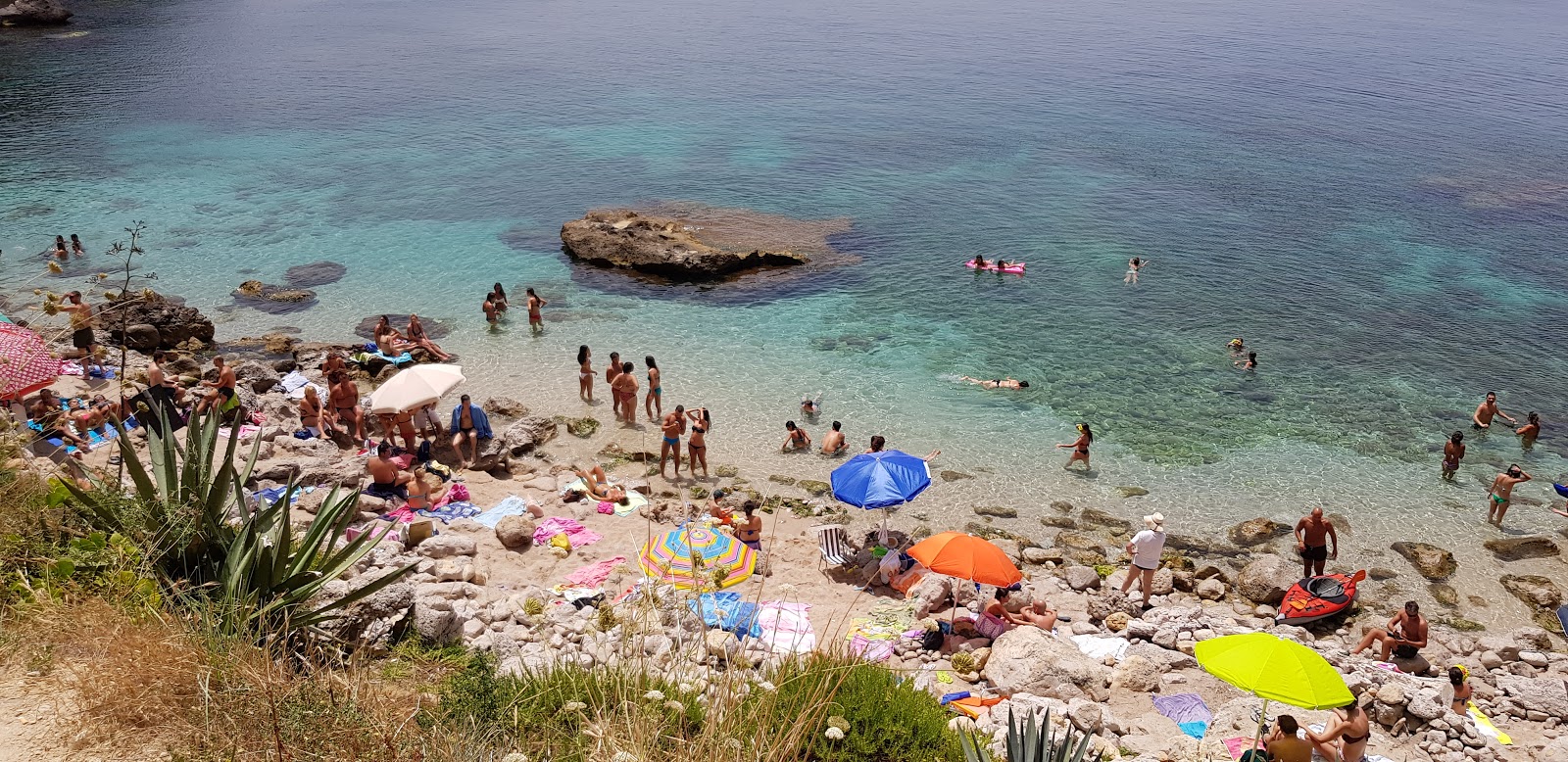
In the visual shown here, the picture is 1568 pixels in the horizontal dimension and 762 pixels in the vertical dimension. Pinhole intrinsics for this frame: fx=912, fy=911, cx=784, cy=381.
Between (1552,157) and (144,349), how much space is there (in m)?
53.2

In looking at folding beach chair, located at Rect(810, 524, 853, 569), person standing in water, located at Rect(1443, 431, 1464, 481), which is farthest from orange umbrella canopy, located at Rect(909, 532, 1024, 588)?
person standing in water, located at Rect(1443, 431, 1464, 481)

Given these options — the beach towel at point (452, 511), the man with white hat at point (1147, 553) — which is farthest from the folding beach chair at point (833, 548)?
the beach towel at point (452, 511)

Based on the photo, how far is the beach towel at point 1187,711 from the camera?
10.0m

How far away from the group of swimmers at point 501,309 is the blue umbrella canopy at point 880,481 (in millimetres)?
11250

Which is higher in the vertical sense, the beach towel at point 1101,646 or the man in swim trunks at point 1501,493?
the man in swim trunks at point 1501,493

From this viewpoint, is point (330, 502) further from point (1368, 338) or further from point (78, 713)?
point (1368, 338)

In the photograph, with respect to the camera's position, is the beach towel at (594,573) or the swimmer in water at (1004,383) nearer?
the beach towel at (594,573)

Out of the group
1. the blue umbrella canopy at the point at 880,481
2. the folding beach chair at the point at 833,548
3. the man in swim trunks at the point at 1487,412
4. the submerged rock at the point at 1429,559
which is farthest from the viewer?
the man in swim trunks at the point at 1487,412

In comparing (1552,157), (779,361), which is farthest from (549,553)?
(1552,157)

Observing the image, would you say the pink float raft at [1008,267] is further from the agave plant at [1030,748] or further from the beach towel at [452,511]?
the agave plant at [1030,748]

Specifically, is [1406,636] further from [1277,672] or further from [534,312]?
[534,312]

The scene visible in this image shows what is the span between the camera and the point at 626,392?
18125 millimetres

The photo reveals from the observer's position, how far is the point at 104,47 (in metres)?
56.8

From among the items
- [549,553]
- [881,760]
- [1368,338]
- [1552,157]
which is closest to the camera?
[881,760]
